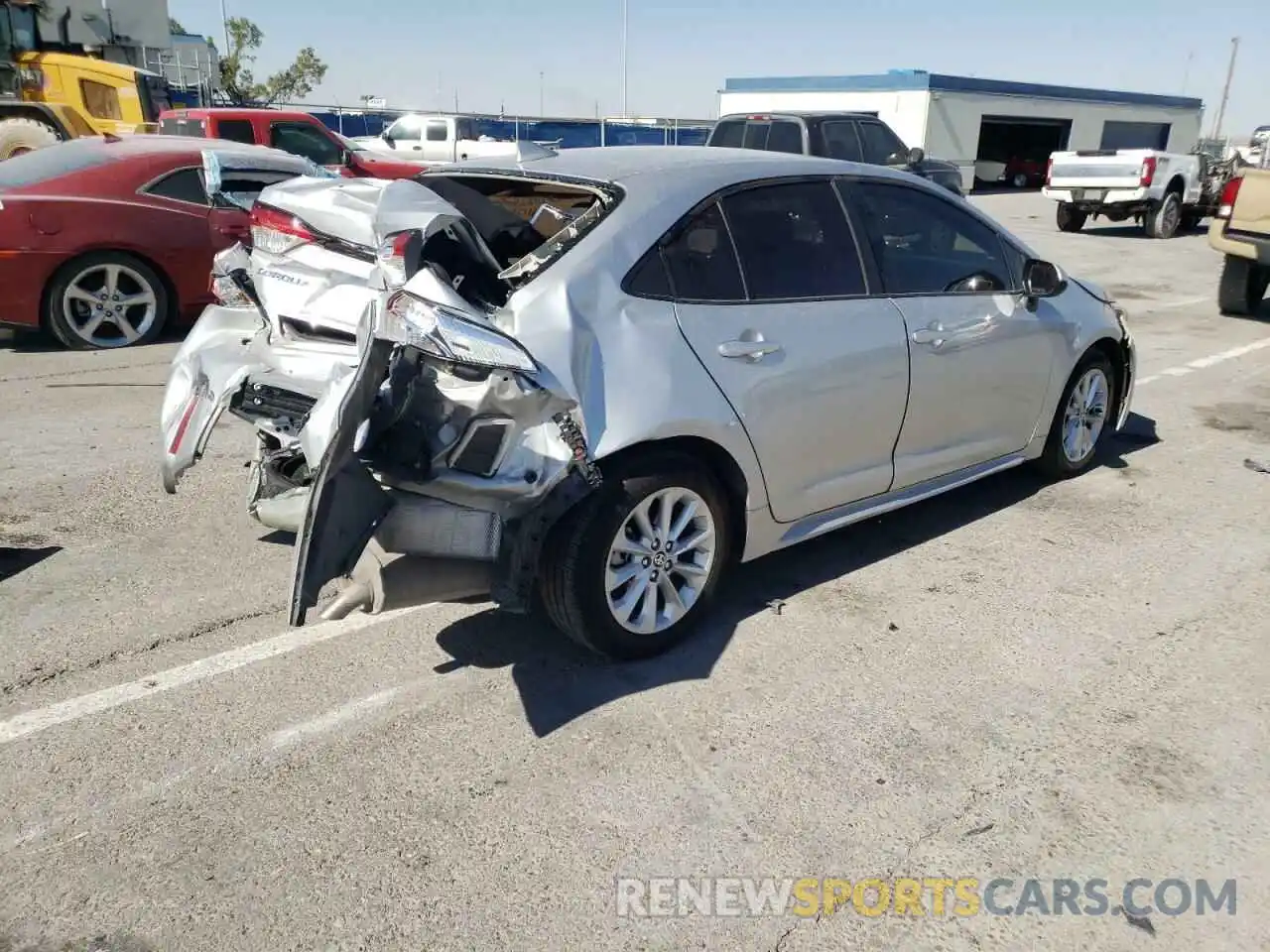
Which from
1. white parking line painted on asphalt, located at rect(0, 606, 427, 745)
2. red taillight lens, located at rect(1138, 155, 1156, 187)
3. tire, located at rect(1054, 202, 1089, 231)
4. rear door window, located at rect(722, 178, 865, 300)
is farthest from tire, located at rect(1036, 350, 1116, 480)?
tire, located at rect(1054, 202, 1089, 231)

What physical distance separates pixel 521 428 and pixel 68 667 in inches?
72.9

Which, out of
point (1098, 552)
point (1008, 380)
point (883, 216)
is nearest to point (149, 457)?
point (883, 216)

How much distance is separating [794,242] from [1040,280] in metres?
1.63

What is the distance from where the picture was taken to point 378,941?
2.48 m

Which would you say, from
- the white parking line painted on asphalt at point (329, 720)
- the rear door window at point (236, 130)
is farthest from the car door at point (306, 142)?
the white parking line painted on asphalt at point (329, 720)

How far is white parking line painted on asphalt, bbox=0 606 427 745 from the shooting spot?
130 inches

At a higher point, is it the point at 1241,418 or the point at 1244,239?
the point at 1244,239

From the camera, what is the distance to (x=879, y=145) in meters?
14.8

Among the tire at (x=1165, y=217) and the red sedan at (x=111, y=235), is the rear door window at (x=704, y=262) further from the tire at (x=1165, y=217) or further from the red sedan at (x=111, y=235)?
the tire at (x=1165, y=217)

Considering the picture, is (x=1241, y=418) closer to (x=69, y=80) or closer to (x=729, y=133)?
(x=729, y=133)

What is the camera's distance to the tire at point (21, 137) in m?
13.4
